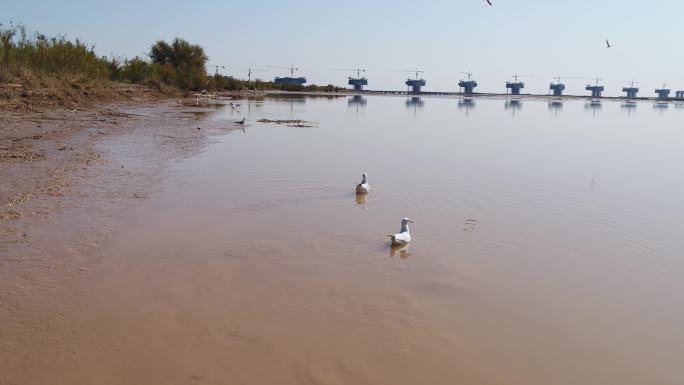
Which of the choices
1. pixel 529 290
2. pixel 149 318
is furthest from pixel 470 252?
pixel 149 318

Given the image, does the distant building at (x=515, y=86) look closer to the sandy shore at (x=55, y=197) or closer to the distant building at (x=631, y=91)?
the distant building at (x=631, y=91)

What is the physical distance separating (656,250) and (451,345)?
4.16 meters

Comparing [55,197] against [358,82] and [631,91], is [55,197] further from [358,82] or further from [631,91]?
[631,91]

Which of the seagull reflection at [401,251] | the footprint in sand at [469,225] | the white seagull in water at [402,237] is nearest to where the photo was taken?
the seagull reflection at [401,251]

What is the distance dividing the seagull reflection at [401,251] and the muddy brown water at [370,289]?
0.10 ft

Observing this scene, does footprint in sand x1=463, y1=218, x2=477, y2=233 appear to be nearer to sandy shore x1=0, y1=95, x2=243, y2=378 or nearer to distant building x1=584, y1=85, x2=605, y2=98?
sandy shore x1=0, y1=95, x2=243, y2=378

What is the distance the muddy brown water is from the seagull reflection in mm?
31

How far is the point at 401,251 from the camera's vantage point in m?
6.30

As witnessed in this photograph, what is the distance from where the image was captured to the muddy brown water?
147 inches

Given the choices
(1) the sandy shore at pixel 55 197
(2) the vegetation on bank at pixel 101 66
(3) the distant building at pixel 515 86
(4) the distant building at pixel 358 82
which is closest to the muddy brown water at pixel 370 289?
(1) the sandy shore at pixel 55 197

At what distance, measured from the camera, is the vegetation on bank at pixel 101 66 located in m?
21.2

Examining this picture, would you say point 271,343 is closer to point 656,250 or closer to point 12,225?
point 12,225

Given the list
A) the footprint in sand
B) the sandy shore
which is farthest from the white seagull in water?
the sandy shore

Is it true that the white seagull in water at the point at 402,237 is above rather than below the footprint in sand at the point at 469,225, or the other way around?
above
